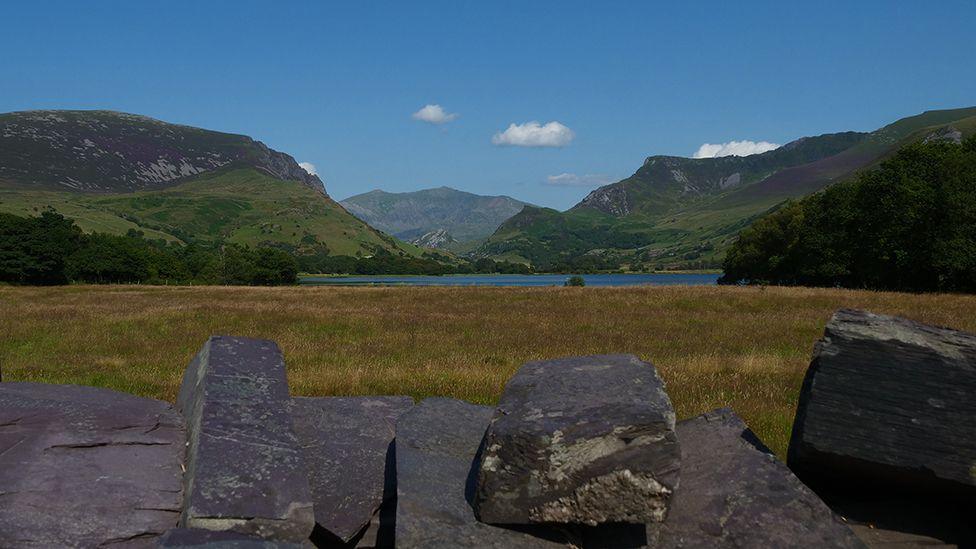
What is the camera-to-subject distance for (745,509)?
5.00 metres

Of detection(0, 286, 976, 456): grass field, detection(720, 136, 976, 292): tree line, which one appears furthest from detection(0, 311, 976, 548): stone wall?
detection(720, 136, 976, 292): tree line

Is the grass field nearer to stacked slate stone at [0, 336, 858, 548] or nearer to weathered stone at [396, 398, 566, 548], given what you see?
stacked slate stone at [0, 336, 858, 548]

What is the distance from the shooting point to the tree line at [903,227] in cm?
4653

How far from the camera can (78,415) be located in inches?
243

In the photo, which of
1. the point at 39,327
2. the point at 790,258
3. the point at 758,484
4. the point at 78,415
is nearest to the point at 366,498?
the point at 78,415

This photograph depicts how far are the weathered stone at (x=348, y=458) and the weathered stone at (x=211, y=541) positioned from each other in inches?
40.6

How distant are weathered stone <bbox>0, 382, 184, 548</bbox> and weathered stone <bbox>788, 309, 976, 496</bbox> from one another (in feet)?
18.7

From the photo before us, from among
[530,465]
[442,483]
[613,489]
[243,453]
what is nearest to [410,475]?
[442,483]

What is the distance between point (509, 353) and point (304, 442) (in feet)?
34.6

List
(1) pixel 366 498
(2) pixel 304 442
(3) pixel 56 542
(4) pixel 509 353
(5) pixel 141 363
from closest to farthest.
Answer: (3) pixel 56 542 → (1) pixel 366 498 → (2) pixel 304 442 → (5) pixel 141 363 → (4) pixel 509 353

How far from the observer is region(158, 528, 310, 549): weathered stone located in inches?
164

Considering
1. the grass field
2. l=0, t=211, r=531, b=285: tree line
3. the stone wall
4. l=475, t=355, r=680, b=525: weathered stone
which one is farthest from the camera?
l=0, t=211, r=531, b=285: tree line

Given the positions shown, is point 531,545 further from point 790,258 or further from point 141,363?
point 790,258

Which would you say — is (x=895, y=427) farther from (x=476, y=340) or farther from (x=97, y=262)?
(x=97, y=262)
